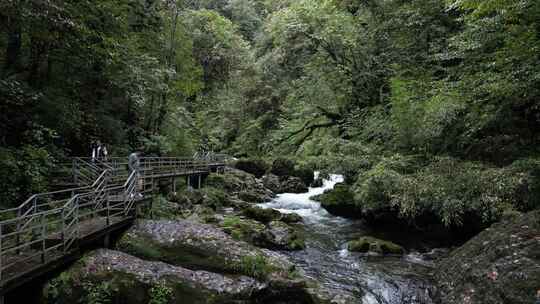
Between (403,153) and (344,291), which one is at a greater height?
(403,153)

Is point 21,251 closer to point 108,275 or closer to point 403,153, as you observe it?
point 108,275

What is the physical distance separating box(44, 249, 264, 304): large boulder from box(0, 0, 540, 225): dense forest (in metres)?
4.94

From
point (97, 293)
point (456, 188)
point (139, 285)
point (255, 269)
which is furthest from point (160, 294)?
point (456, 188)

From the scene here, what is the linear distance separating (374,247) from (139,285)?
7.65 meters

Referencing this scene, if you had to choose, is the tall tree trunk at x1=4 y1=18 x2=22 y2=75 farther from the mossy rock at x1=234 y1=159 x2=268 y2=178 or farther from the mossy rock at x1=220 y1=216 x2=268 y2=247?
the mossy rock at x1=234 y1=159 x2=268 y2=178

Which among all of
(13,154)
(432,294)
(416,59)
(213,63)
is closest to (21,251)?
(13,154)

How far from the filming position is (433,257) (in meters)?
11.0

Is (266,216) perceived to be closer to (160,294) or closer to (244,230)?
(244,230)

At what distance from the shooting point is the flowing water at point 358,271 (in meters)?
8.28

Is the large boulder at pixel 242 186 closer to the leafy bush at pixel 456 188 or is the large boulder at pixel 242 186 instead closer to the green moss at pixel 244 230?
the green moss at pixel 244 230

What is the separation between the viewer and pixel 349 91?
72.7 ft

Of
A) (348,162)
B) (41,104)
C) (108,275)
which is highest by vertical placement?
(41,104)

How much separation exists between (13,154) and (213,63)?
1107 inches

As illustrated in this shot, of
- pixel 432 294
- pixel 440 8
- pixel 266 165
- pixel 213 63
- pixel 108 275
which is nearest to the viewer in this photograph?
pixel 108 275
